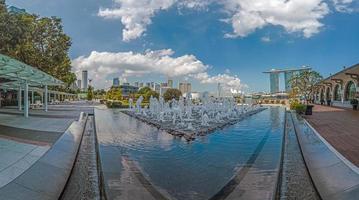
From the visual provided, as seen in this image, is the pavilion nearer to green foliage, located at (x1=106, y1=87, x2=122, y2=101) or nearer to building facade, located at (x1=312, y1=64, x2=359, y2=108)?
building facade, located at (x1=312, y1=64, x2=359, y2=108)

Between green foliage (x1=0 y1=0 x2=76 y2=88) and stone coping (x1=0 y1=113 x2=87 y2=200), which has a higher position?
green foliage (x1=0 y1=0 x2=76 y2=88)

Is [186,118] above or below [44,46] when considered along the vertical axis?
below

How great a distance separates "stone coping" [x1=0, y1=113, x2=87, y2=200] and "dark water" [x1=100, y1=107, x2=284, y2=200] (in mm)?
1575

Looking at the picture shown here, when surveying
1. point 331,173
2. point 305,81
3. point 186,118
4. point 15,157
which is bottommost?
point 331,173

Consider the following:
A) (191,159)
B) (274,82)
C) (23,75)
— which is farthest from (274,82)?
(191,159)

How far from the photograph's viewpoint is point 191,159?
6.88 metres

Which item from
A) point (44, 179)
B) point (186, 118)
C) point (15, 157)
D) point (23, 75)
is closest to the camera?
point (44, 179)

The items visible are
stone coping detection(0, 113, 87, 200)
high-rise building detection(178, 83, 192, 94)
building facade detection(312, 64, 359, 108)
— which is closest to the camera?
stone coping detection(0, 113, 87, 200)

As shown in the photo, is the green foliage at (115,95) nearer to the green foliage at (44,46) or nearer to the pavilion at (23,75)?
the green foliage at (44,46)

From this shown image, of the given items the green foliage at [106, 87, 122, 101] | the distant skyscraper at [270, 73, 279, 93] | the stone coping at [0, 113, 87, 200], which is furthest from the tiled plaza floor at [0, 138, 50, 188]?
the distant skyscraper at [270, 73, 279, 93]

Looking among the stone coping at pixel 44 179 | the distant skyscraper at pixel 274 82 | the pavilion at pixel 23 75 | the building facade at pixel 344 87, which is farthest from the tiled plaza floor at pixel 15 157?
the distant skyscraper at pixel 274 82

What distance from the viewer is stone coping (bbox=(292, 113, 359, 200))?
4648 mm

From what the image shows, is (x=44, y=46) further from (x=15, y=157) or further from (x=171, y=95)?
(x=171, y=95)

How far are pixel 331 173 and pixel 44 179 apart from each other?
18.6 feet
